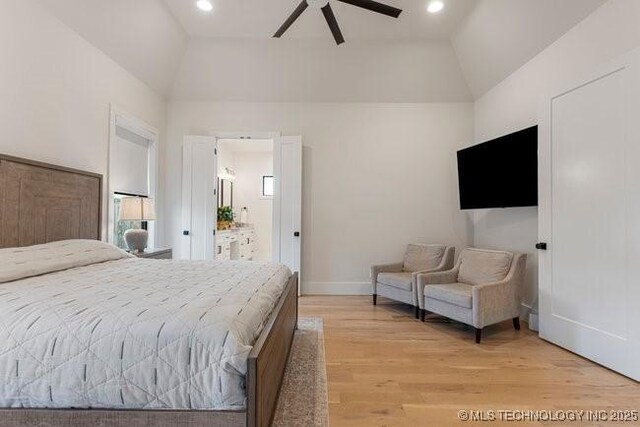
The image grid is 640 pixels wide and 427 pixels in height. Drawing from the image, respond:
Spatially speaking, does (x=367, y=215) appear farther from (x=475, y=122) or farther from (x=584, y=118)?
(x=584, y=118)

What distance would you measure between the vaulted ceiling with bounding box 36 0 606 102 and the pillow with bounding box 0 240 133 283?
203 centimetres

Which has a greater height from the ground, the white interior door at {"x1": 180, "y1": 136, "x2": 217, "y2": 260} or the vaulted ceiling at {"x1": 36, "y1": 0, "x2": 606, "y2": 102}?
the vaulted ceiling at {"x1": 36, "y1": 0, "x2": 606, "y2": 102}

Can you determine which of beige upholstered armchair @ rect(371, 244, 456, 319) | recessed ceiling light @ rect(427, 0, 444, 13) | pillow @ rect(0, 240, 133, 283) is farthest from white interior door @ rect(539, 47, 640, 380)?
pillow @ rect(0, 240, 133, 283)

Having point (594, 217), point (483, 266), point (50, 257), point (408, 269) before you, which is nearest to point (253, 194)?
point (408, 269)

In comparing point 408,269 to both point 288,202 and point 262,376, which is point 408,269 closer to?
point 288,202

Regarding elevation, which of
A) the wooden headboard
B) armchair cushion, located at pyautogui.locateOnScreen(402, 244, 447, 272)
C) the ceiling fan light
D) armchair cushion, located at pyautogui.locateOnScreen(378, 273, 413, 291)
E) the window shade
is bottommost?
armchair cushion, located at pyautogui.locateOnScreen(378, 273, 413, 291)

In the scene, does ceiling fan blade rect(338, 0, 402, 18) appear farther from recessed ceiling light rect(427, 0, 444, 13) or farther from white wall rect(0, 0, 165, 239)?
white wall rect(0, 0, 165, 239)

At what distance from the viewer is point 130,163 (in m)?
3.97

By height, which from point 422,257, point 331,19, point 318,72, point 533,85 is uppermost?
point 318,72

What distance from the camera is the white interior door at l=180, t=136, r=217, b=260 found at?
4559 mm

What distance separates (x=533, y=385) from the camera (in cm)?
217

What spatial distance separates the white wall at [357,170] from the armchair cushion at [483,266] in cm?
100

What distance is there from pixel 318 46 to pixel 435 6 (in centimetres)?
144

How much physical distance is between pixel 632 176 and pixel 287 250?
361 centimetres
